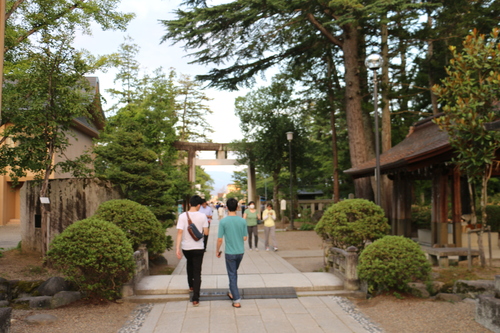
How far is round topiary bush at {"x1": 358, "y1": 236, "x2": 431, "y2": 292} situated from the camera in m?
7.74

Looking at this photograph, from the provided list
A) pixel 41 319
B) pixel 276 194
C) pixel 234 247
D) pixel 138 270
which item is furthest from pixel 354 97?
pixel 276 194

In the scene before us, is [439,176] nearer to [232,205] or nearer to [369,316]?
[369,316]

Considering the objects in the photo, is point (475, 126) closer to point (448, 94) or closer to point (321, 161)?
point (448, 94)

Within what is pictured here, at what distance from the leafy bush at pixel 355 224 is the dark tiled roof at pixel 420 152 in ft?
8.62

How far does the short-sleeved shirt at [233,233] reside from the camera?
734 cm

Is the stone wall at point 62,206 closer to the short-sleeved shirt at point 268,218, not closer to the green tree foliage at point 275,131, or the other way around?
the short-sleeved shirt at point 268,218

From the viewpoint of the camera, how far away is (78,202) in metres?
12.6

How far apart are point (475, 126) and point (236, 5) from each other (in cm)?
1019

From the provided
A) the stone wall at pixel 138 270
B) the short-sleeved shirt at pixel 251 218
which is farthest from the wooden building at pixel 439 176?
the stone wall at pixel 138 270

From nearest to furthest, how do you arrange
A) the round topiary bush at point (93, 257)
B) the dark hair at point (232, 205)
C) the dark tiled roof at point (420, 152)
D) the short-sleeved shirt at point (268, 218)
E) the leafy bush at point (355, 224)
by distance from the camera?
the round topiary bush at point (93, 257) < the dark hair at point (232, 205) < the leafy bush at point (355, 224) < the dark tiled roof at point (420, 152) < the short-sleeved shirt at point (268, 218)

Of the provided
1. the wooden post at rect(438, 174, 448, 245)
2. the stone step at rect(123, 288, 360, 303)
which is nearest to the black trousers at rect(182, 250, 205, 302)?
the stone step at rect(123, 288, 360, 303)

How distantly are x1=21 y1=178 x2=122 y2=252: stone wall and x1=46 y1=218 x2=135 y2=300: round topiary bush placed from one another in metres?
5.05

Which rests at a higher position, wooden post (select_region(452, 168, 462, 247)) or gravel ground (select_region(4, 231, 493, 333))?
wooden post (select_region(452, 168, 462, 247))

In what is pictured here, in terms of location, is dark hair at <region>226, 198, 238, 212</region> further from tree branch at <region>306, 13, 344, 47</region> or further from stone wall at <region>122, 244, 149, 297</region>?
tree branch at <region>306, 13, 344, 47</region>
